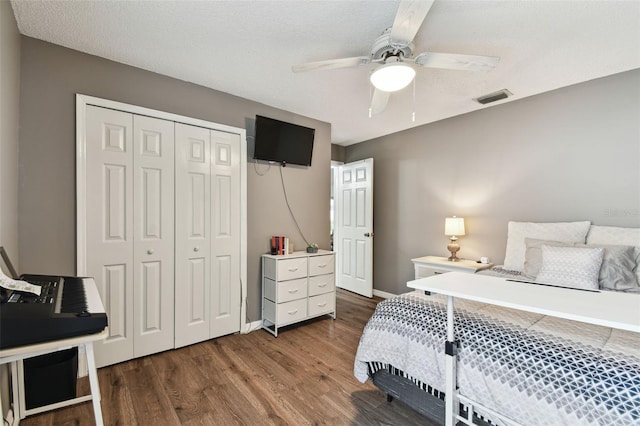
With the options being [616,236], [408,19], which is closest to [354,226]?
[616,236]

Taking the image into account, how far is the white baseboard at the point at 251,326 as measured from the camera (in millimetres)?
3005

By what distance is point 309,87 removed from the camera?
275 cm

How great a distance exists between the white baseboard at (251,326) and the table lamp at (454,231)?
2.36 metres

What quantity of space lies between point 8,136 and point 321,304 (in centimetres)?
293

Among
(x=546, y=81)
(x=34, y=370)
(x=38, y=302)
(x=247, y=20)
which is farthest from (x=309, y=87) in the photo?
(x=34, y=370)

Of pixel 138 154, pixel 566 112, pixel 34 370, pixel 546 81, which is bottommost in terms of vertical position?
pixel 34 370

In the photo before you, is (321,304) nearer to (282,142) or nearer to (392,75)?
(282,142)

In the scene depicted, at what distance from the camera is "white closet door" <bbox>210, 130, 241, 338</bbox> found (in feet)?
9.30

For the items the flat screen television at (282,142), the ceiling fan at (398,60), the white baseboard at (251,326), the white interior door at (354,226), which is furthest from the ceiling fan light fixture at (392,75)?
the white baseboard at (251,326)

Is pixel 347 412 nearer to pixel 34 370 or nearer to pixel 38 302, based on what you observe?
pixel 38 302

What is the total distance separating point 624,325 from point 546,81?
8.38ft

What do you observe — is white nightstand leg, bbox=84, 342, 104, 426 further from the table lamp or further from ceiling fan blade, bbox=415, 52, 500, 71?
the table lamp

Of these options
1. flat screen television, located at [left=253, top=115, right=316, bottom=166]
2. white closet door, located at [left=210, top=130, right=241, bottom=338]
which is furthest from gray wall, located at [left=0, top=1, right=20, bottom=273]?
flat screen television, located at [left=253, top=115, right=316, bottom=166]

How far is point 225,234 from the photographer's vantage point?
291 centimetres
